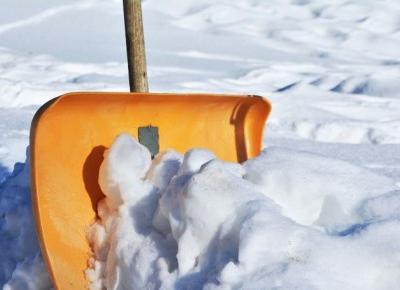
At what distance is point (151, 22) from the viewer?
1060 centimetres

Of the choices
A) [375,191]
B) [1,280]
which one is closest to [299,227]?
[375,191]

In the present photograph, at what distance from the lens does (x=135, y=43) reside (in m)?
3.57

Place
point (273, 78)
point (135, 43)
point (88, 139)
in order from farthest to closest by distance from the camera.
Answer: point (273, 78)
point (135, 43)
point (88, 139)

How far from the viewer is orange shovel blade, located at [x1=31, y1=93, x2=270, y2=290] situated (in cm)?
246

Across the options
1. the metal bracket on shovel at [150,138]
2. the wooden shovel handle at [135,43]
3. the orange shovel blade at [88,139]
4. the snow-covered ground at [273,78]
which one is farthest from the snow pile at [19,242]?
the wooden shovel handle at [135,43]

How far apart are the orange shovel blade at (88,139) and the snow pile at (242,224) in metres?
0.09

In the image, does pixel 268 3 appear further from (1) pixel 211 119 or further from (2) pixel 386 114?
(1) pixel 211 119

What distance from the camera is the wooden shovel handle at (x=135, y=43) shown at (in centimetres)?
351

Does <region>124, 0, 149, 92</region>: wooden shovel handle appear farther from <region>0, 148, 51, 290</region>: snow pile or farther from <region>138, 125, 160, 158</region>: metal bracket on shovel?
<region>0, 148, 51, 290</region>: snow pile

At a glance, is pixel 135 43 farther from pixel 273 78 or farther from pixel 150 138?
pixel 273 78

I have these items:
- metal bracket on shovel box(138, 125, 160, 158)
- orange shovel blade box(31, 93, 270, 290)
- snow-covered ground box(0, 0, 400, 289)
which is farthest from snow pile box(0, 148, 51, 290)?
metal bracket on shovel box(138, 125, 160, 158)

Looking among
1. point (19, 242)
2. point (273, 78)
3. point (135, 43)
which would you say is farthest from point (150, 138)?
point (273, 78)

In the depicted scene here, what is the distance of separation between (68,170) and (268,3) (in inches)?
375

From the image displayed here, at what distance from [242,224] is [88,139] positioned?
949 mm
